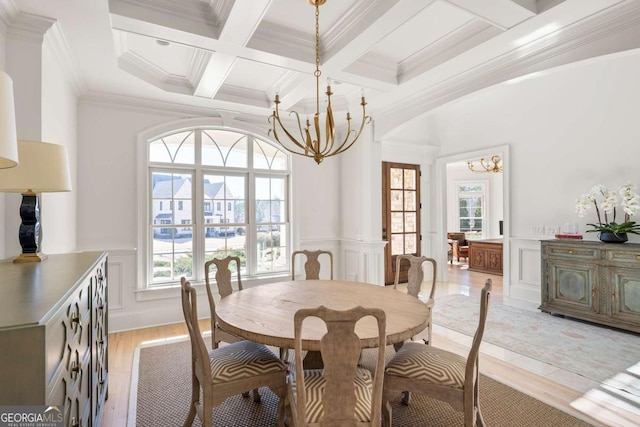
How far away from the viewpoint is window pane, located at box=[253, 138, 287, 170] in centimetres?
493

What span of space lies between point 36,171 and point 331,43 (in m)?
2.35

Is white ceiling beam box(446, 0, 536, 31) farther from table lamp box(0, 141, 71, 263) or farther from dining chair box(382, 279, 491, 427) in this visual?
table lamp box(0, 141, 71, 263)

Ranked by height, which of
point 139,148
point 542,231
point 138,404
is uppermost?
point 139,148

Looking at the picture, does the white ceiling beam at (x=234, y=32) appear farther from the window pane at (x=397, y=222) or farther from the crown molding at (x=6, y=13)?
the window pane at (x=397, y=222)

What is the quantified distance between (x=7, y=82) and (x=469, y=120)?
608 cm

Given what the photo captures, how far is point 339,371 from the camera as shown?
141cm

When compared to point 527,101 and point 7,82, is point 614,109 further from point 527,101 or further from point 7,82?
point 7,82

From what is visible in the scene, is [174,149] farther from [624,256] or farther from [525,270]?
[624,256]

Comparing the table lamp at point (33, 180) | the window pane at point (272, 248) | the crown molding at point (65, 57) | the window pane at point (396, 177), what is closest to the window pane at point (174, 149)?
the crown molding at point (65, 57)

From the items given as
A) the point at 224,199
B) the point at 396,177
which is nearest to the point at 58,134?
the point at 224,199

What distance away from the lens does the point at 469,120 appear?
5.82 metres

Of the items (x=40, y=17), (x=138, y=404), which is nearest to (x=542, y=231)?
(x=138, y=404)

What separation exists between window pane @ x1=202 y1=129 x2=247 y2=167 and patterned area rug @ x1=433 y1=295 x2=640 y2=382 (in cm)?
342

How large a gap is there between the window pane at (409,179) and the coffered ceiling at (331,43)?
2.52 meters
